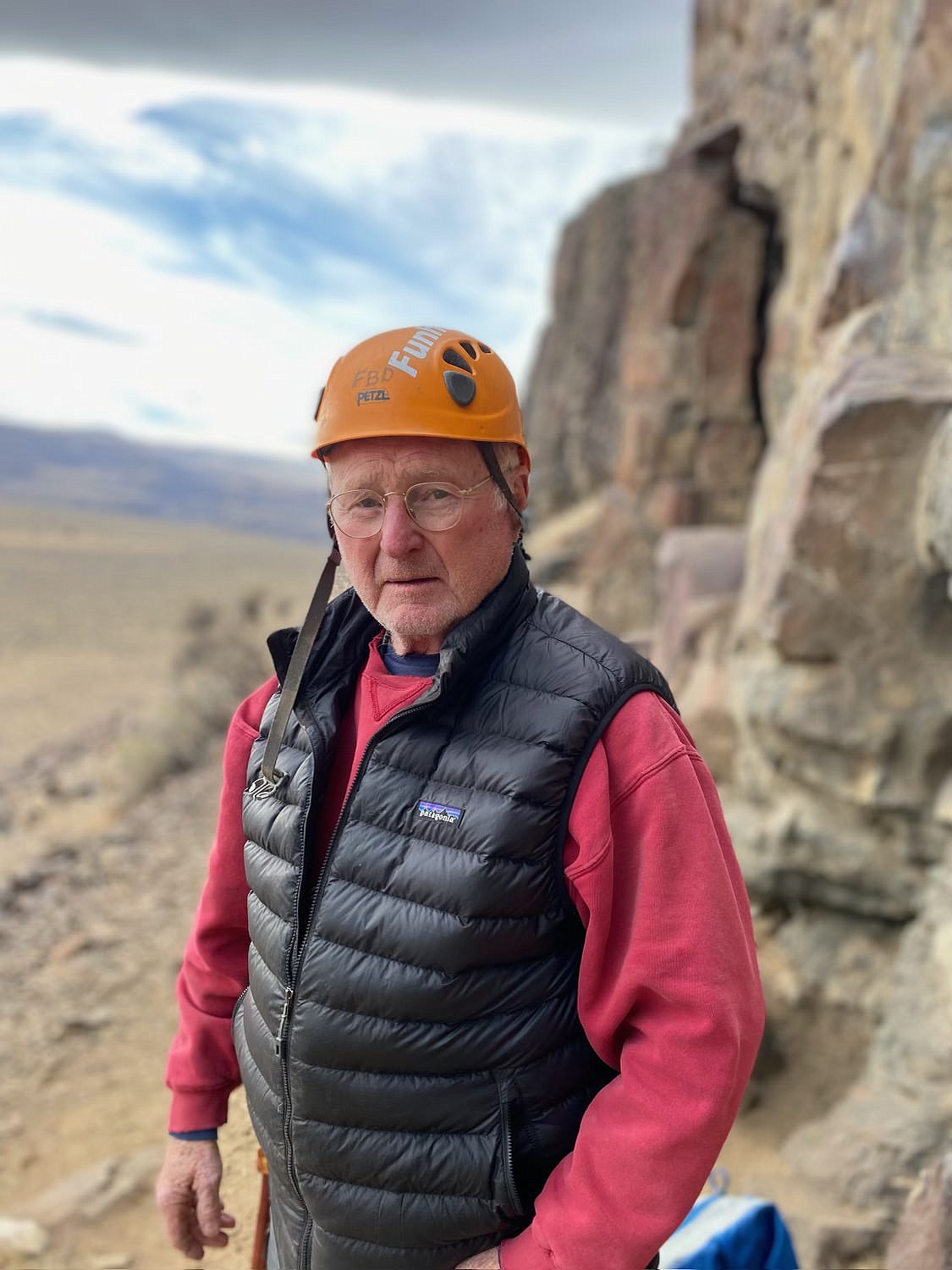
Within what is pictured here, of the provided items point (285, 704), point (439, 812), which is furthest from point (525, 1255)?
point (285, 704)

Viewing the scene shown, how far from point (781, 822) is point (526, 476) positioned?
338cm

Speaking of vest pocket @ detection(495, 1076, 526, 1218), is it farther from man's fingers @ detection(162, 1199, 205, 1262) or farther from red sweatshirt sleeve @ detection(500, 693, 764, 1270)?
man's fingers @ detection(162, 1199, 205, 1262)

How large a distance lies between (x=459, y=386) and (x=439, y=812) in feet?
2.03

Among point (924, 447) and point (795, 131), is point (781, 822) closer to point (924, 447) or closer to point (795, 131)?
point (924, 447)

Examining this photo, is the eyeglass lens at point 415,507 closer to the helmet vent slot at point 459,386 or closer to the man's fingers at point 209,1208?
the helmet vent slot at point 459,386

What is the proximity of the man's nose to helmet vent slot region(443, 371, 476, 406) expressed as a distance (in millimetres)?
172

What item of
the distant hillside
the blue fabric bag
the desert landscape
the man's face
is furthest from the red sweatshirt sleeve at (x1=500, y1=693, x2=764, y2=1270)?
the distant hillside

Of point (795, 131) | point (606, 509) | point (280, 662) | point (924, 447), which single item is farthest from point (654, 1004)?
point (606, 509)

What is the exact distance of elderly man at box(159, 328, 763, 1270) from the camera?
1.43 m

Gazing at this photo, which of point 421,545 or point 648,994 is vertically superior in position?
point 421,545

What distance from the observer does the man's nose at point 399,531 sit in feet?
5.34

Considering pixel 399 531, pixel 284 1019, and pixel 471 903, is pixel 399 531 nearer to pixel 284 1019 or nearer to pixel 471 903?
pixel 471 903

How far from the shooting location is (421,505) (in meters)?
1.65

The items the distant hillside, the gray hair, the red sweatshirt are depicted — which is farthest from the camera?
the distant hillside
